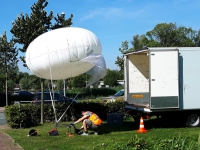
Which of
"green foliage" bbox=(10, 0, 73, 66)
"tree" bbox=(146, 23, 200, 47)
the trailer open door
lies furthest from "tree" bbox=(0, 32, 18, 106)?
"tree" bbox=(146, 23, 200, 47)

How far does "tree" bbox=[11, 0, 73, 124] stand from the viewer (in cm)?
1520

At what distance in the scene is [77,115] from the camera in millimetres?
15195

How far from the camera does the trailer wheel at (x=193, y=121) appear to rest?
489 inches

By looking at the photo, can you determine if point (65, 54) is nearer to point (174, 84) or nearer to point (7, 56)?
point (174, 84)

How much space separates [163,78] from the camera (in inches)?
451

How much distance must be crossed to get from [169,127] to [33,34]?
7408 millimetres

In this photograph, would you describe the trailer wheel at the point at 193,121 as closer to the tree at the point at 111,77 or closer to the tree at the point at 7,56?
the tree at the point at 7,56

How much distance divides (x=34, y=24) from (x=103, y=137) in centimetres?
732

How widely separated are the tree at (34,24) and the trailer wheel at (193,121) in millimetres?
6839

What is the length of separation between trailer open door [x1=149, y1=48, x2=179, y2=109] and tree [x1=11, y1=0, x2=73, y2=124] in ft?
19.7

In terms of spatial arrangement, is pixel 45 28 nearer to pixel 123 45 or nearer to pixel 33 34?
pixel 33 34

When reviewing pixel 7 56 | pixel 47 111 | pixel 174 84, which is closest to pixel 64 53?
pixel 174 84

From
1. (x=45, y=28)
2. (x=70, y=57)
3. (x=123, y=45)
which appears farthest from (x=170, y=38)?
(x=70, y=57)

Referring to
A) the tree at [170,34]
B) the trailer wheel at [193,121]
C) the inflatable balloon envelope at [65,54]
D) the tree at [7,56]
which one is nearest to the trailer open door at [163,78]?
the trailer wheel at [193,121]
